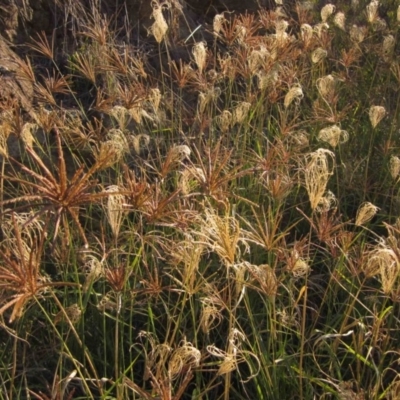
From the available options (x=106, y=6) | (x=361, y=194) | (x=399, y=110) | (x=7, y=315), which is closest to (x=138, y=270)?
(x=7, y=315)

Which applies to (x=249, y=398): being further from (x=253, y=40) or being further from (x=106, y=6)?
(x=106, y=6)

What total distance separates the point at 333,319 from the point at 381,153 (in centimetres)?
128

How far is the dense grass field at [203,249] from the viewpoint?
1.69 m

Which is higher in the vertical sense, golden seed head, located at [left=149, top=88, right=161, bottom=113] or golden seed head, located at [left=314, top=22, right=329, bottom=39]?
golden seed head, located at [left=149, top=88, right=161, bottom=113]

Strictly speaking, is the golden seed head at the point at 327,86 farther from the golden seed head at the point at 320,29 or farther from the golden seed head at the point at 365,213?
the golden seed head at the point at 365,213

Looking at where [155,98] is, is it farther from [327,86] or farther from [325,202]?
[325,202]

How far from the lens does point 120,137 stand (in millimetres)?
2523

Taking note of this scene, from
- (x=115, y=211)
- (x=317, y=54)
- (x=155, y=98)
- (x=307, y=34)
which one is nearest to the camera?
(x=115, y=211)

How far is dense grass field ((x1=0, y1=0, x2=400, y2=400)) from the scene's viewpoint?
5.56 ft

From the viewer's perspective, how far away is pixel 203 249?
2094 mm

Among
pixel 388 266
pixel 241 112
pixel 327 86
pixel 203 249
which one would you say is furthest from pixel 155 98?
pixel 388 266

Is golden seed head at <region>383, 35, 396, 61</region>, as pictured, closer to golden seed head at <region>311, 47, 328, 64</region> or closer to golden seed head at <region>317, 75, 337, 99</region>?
golden seed head at <region>311, 47, 328, 64</region>

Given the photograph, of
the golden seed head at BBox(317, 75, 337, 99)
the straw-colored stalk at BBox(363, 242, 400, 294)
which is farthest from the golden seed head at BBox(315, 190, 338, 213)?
the golden seed head at BBox(317, 75, 337, 99)

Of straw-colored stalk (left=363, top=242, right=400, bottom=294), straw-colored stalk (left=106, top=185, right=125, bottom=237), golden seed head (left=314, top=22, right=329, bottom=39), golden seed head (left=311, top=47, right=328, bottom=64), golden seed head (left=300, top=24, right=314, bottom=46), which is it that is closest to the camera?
straw-colored stalk (left=363, top=242, right=400, bottom=294)
